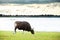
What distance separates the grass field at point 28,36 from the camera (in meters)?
1.81

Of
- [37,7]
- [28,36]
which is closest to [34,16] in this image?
[37,7]

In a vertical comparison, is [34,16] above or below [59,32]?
above

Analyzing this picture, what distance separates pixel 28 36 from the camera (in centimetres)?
182

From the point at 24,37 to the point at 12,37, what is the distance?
135 millimetres

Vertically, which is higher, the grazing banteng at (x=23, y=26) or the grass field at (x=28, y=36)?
the grazing banteng at (x=23, y=26)

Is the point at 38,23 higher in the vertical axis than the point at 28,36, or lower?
higher

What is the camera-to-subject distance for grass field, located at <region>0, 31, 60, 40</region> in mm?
1810

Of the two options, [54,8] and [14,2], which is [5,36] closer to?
[14,2]

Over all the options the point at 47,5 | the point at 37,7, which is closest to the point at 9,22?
the point at 37,7

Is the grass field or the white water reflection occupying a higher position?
the white water reflection

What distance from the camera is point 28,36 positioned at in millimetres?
1819

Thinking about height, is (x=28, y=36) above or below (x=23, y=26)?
below

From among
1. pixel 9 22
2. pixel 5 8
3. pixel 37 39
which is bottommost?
pixel 37 39

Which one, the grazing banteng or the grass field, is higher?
the grazing banteng
